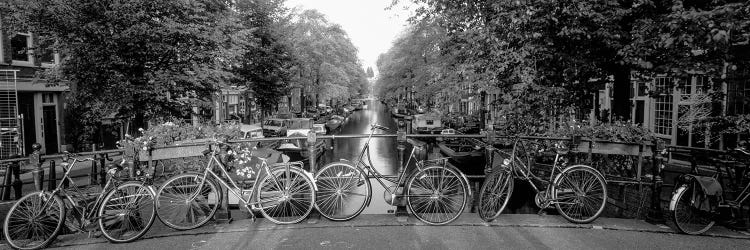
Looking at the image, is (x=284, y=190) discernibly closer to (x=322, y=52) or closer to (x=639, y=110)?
(x=639, y=110)

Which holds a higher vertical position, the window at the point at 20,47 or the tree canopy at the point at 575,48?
the window at the point at 20,47

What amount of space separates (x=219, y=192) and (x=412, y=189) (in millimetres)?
2277

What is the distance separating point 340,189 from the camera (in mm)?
5590

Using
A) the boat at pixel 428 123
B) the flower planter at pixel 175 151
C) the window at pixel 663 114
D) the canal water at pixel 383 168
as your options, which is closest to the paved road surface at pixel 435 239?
the canal water at pixel 383 168

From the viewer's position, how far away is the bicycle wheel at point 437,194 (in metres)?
5.38

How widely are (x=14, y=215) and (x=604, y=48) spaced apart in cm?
1052

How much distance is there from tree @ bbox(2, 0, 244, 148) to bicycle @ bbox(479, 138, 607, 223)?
32.7 ft

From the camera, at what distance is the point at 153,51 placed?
12.7 metres

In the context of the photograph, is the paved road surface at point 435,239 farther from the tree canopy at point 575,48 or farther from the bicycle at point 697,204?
the tree canopy at point 575,48

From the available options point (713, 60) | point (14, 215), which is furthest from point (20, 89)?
point (713, 60)

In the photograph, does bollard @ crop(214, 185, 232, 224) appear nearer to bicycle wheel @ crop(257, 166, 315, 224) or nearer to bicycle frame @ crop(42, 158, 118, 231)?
bicycle wheel @ crop(257, 166, 315, 224)

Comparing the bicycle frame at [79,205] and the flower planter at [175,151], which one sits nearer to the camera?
the bicycle frame at [79,205]

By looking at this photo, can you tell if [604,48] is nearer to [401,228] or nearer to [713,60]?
[713,60]

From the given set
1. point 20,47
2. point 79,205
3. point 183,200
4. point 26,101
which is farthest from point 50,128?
point 183,200
